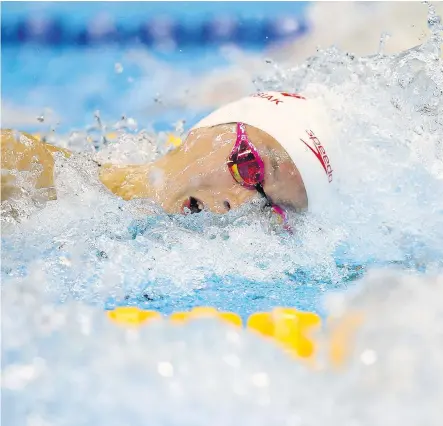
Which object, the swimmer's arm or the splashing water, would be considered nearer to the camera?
the splashing water

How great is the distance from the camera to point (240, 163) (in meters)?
1.41

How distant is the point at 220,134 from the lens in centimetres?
146

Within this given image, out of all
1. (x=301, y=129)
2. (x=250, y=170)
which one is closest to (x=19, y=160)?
(x=250, y=170)

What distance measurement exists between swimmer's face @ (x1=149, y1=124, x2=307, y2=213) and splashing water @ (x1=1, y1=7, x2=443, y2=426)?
50 millimetres

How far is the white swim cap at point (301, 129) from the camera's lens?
1429mm

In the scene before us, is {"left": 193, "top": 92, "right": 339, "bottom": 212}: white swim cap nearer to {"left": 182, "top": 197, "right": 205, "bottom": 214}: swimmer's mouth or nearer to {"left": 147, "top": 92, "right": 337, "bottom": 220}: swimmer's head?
{"left": 147, "top": 92, "right": 337, "bottom": 220}: swimmer's head

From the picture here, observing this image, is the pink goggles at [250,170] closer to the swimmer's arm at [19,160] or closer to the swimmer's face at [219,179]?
the swimmer's face at [219,179]

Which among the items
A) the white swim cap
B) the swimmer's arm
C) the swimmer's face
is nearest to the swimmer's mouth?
the swimmer's face

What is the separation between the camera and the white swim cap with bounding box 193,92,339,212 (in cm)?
143

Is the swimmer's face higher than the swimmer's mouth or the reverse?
higher

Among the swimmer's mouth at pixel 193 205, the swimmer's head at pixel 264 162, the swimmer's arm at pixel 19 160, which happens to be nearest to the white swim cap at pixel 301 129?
the swimmer's head at pixel 264 162

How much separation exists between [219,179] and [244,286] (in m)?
Result: 0.32

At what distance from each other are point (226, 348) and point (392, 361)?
8.7 inches

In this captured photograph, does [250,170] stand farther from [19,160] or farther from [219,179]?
[19,160]
